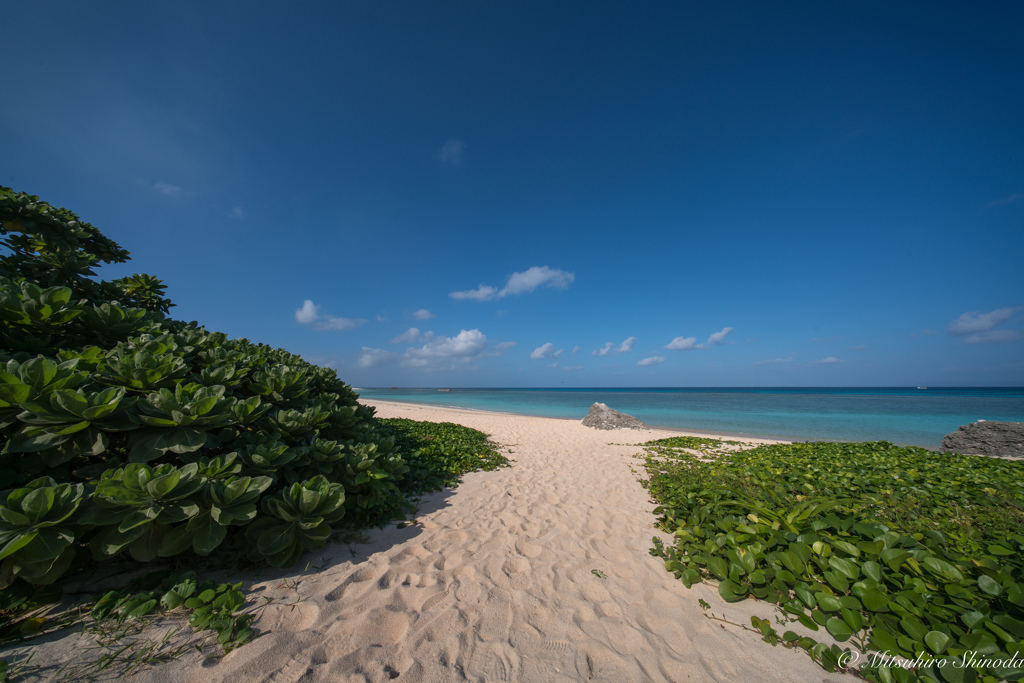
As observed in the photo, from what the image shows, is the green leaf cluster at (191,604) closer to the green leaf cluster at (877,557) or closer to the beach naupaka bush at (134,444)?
the beach naupaka bush at (134,444)

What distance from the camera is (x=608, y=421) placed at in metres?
Result: 14.9

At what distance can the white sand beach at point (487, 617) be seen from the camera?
2127 mm

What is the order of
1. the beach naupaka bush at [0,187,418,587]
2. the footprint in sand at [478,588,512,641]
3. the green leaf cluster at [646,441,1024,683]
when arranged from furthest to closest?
the footprint in sand at [478,588,512,641], the beach naupaka bush at [0,187,418,587], the green leaf cluster at [646,441,1024,683]

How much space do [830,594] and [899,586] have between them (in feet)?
1.56

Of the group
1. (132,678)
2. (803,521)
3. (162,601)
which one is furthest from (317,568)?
(803,521)

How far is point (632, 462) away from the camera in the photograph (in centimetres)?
791

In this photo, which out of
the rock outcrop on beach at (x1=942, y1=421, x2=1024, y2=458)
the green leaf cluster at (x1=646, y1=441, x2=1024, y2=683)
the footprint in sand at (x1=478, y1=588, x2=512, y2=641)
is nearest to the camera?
the green leaf cluster at (x1=646, y1=441, x2=1024, y2=683)

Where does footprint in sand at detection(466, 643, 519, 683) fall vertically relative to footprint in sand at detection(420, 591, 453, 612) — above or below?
below

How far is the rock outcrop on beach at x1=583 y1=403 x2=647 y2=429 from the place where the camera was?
1486cm

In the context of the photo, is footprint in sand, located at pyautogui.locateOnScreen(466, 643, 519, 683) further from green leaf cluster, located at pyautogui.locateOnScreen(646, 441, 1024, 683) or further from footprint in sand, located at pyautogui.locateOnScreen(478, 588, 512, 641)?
green leaf cluster, located at pyautogui.locateOnScreen(646, 441, 1024, 683)

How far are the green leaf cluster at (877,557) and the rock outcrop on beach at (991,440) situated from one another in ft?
26.7

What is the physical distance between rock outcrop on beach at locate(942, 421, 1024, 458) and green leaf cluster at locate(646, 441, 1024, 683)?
8137 millimetres

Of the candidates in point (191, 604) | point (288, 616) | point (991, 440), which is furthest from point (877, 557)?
point (991, 440)

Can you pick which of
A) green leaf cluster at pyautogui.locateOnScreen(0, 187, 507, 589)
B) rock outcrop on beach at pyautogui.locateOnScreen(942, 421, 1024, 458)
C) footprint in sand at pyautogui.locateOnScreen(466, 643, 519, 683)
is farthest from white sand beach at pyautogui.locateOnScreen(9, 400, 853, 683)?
rock outcrop on beach at pyautogui.locateOnScreen(942, 421, 1024, 458)
